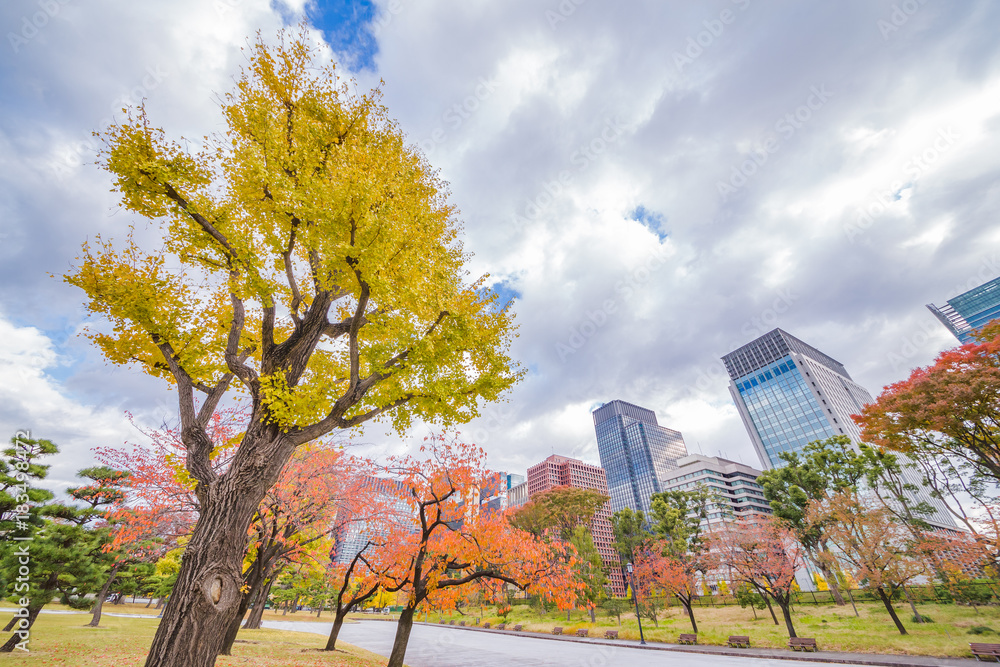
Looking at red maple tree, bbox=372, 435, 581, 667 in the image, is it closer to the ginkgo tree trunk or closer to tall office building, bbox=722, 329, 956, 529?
the ginkgo tree trunk

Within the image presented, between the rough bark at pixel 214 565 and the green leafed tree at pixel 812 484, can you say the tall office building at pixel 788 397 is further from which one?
the rough bark at pixel 214 565

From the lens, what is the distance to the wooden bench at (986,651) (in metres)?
10.6

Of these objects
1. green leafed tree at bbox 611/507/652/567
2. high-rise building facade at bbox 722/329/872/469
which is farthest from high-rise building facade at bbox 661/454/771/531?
green leafed tree at bbox 611/507/652/567

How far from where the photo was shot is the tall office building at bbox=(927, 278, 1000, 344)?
8012cm

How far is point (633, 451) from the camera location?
124312 mm

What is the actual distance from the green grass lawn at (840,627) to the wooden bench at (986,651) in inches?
41.1

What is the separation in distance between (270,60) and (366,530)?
14658 millimetres

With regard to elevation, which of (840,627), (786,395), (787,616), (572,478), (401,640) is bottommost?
(840,627)

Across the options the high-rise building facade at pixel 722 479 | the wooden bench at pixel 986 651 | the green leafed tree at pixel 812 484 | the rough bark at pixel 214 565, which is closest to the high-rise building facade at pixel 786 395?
the high-rise building facade at pixel 722 479

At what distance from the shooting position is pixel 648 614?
2903 cm

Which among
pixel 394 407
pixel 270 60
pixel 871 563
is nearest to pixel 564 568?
pixel 394 407

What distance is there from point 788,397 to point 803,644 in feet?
319

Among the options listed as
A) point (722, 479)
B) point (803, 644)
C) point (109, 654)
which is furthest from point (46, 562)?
point (722, 479)

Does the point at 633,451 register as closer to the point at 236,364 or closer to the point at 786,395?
the point at 786,395
